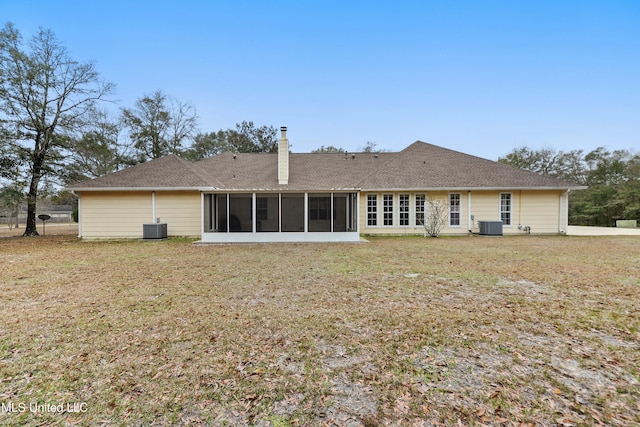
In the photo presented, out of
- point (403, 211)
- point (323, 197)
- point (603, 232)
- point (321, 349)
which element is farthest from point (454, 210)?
point (321, 349)

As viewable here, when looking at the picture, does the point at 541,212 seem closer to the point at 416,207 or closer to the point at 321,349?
the point at 416,207

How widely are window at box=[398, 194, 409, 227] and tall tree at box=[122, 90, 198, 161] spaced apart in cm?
2121

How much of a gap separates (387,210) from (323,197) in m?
4.13

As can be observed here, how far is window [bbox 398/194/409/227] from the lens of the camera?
14.0 m

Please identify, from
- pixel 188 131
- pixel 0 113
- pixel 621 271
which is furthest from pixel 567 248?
pixel 188 131

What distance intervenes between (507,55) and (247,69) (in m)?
16.1

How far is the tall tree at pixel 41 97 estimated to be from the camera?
1380 cm

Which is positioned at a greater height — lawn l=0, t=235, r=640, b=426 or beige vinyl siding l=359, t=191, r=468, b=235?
beige vinyl siding l=359, t=191, r=468, b=235

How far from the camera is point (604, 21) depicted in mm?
13766

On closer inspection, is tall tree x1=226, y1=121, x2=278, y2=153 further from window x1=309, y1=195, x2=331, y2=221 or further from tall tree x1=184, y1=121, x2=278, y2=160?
window x1=309, y1=195, x2=331, y2=221

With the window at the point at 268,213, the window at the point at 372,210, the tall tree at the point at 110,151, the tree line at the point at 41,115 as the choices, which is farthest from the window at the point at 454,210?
the tall tree at the point at 110,151

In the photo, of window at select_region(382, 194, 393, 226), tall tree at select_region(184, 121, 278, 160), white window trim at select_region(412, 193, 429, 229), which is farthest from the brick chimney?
tall tree at select_region(184, 121, 278, 160)

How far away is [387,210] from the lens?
14.0 metres

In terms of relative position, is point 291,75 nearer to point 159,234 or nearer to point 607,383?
point 159,234
